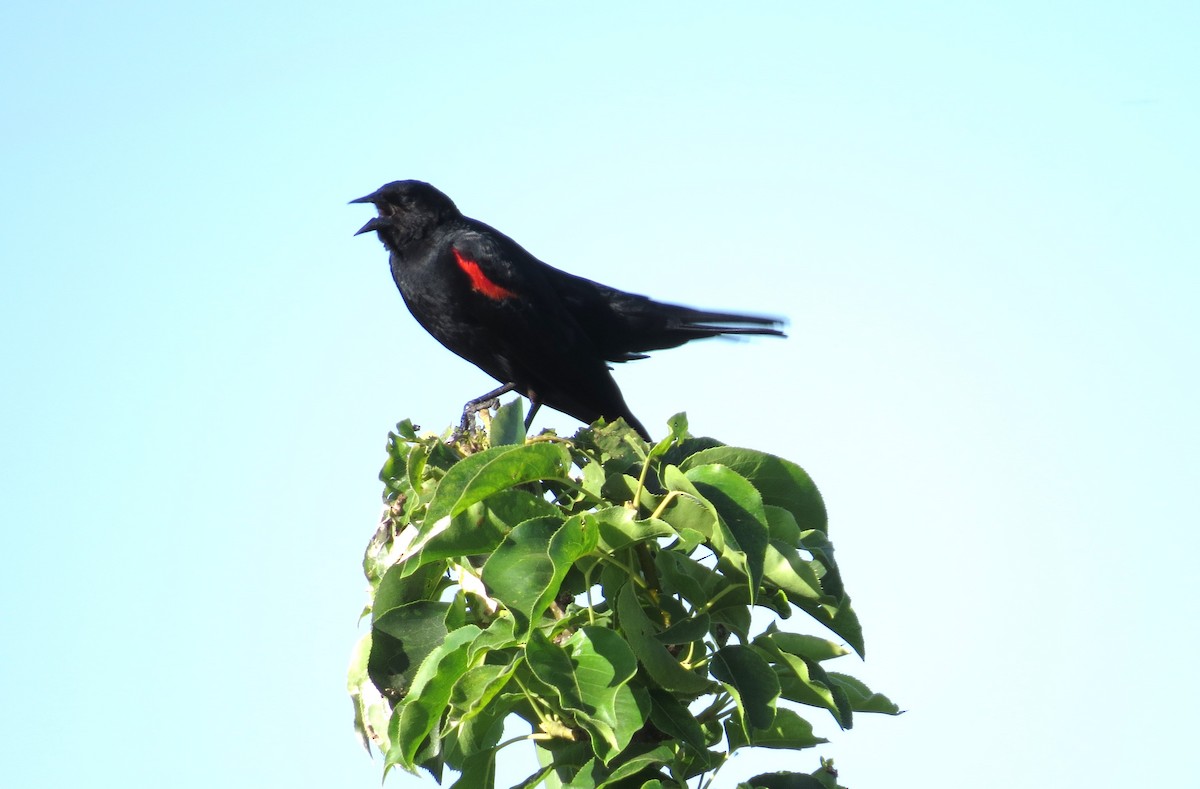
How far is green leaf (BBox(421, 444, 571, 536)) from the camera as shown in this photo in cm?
234

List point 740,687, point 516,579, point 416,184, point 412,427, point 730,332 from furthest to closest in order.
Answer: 1. point 416,184
2. point 730,332
3. point 412,427
4. point 740,687
5. point 516,579

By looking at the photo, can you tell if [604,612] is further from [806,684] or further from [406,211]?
[406,211]

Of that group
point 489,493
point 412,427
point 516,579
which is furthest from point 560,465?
point 412,427

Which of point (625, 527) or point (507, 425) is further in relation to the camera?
point (507, 425)

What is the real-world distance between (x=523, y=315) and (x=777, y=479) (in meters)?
3.57

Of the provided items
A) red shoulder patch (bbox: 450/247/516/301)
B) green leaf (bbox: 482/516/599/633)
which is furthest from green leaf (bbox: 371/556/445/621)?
red shoulder patch (bbox: 450/247/516/301)

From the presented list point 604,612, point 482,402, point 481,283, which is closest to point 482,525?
point 604,612

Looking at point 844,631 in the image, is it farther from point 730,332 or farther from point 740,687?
point 730,332

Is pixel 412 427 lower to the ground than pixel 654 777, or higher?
higher

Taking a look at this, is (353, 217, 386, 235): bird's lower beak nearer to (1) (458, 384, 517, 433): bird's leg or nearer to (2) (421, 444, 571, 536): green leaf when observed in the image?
(1) (458, 384, 517, 433): bird's leg

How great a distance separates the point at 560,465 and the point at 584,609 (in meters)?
0.30

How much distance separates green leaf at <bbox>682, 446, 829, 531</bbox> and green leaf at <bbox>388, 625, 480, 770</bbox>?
569 millimetres

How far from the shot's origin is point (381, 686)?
2623 mm

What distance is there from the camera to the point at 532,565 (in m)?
2.23
